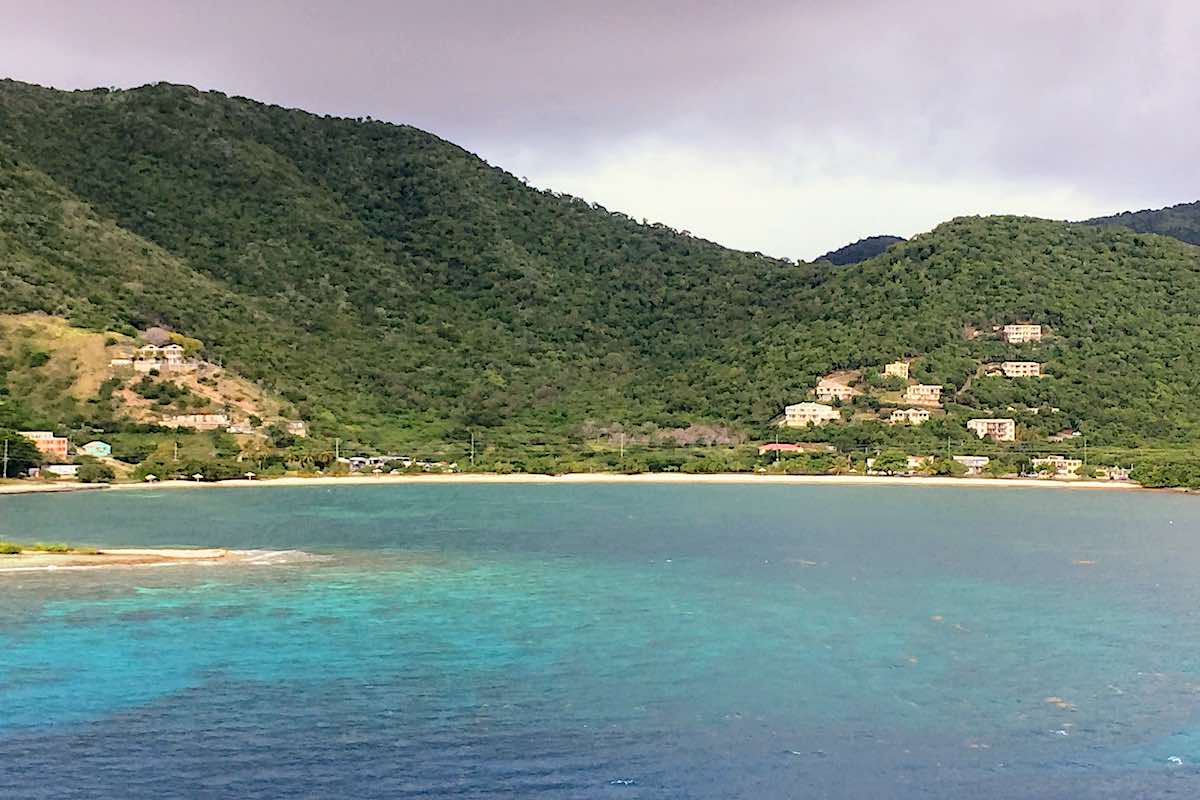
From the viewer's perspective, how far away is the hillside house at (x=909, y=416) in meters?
106

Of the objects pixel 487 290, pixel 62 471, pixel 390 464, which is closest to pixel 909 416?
pixel 390 464

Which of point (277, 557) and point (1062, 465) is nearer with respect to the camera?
point (277, 557)

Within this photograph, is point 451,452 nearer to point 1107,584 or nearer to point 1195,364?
point 1195,364

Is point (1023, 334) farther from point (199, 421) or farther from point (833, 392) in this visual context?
point (199, 421)

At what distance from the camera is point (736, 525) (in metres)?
61.9

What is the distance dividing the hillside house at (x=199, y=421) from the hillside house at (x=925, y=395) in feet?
190

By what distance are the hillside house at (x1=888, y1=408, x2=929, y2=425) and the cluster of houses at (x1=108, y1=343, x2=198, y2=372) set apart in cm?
5826

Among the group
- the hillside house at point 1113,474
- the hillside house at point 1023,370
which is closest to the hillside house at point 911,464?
the hillside house at point 1113,474

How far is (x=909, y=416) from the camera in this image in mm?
106625

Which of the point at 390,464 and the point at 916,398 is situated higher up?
the point at 916,398

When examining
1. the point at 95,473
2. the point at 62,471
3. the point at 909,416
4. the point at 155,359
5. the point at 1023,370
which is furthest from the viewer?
the point at 1023,370

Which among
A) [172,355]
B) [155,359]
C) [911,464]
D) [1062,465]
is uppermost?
[172,355]

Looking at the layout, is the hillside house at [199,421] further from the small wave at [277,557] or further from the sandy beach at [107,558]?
the small wave at [277,557]

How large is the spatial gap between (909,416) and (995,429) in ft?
23.7
